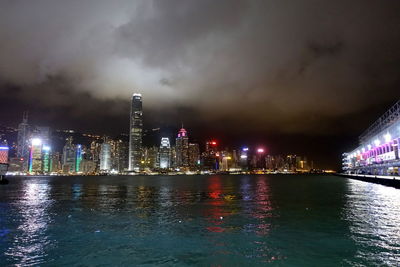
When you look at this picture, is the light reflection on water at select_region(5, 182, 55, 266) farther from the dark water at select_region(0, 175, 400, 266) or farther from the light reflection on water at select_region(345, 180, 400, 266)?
the light reflection on water at select_region(345, 180, 400, 266)

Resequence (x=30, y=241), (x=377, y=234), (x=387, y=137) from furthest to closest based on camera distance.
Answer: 1. (x=387, y=137)
2. (x=377, y=234)
3. (x=30, y=241)

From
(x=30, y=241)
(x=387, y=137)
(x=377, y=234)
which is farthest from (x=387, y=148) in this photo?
(x=30, y=241)

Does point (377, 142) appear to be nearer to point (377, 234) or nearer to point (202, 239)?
point (377, 234)

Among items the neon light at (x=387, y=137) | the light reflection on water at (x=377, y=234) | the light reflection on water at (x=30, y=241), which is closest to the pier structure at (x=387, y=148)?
the neon light at (x=387, y=137)

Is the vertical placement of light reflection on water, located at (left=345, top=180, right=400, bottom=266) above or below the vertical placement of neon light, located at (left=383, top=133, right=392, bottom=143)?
below

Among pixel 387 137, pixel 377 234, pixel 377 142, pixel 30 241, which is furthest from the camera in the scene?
pixel 377 142

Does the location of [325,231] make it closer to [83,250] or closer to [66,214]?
[83,250]

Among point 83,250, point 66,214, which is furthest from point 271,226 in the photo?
point 66,214

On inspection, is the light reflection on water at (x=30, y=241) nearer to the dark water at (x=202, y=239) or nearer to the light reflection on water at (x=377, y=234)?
the dark water at (x=202, y=239)

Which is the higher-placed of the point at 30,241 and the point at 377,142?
the point at 377,142

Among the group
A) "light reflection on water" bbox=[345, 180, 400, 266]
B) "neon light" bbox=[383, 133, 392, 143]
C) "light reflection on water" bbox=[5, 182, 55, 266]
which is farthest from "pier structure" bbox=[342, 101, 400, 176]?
"light reflection on water" bbox=[5, 182, 55, 266]

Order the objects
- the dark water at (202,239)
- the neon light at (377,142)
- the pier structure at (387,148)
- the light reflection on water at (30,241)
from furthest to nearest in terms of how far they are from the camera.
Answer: the neon light at (377,142), the pier structure at (387,148), the light reflection on water at (30,241), the dark water at (202,239)

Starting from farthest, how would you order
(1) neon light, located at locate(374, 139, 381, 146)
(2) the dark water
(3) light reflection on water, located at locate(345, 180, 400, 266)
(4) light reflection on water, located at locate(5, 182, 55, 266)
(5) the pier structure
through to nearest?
1. (1) neon light, located at locate(374, 139, 381, 146)
2. (5) the pier structure
3. (4) light reflection on water, located at locate(5, 182, 55, 266)
4. (3) light reflection on water, located at locate(345, 180, 400, 266)
5. (2) the dark water

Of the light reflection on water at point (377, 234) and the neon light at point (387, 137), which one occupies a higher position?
the neon light at point (387, 137)
